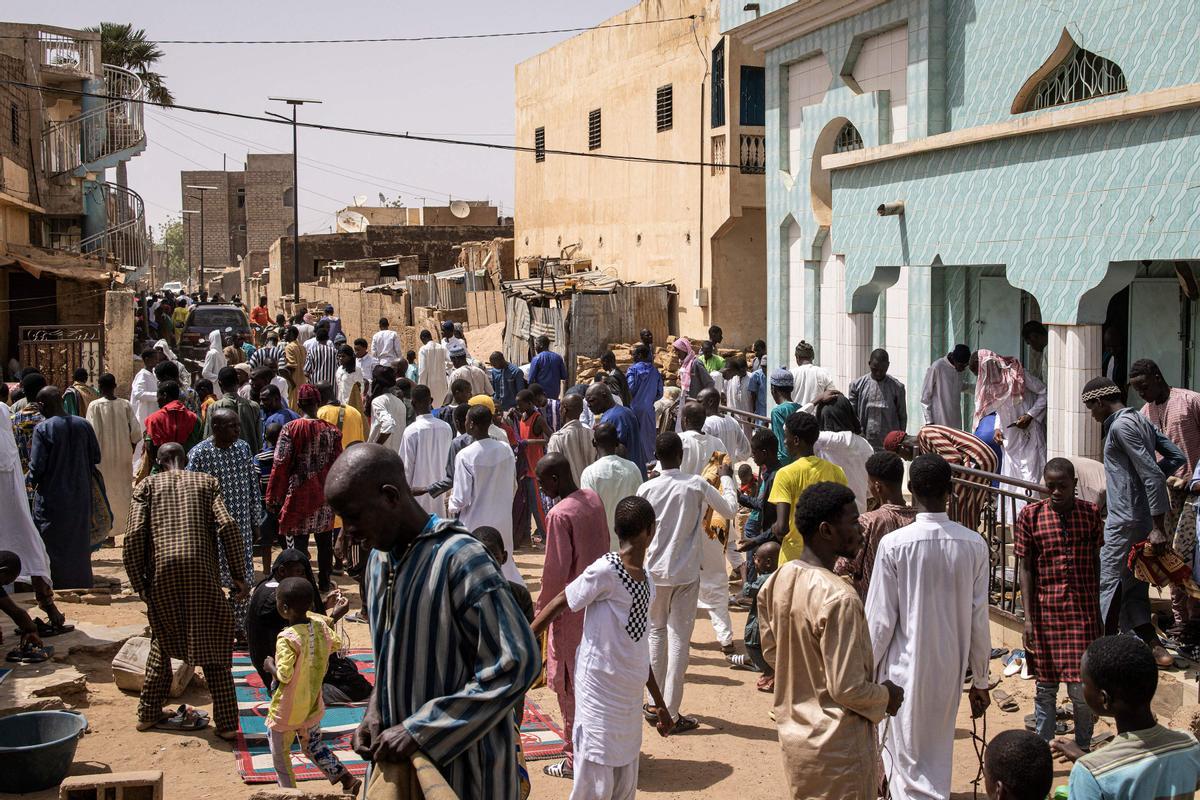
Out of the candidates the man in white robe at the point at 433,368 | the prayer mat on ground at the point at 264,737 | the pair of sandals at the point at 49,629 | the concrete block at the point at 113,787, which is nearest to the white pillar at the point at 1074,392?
the prayer mat on ground at the point at 264,737

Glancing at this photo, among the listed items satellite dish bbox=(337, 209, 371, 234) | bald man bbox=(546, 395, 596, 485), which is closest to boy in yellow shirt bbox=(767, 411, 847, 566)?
bald man bbox=(546, 395, 596, 485)

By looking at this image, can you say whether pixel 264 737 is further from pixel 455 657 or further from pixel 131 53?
pixel 131 53

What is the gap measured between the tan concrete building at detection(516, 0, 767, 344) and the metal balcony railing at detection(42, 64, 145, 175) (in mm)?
10996

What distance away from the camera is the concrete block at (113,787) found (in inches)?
214

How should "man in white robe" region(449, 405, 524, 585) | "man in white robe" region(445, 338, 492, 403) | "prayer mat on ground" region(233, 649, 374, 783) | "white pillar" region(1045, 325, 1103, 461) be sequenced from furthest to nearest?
1. "man in white robe" region(445, 338, 492, 403)
2. "white pillar" region(1045, 325, 1103, 461)
3. "man in white robe" region(449, 405, 524, 585)
4. "prayer mat on ground" region(233, 649, 374, 783)

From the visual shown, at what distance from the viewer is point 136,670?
310 inches

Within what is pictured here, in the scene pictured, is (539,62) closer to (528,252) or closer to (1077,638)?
(528,252)

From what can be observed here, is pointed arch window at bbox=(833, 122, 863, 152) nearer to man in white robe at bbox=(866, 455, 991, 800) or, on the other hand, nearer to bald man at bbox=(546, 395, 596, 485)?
bald man at bbox=(546, 395, 596, 485)

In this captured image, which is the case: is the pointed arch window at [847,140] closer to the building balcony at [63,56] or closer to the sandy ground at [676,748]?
the sandy ground at [676,748]

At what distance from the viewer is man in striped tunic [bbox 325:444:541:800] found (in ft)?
10.3

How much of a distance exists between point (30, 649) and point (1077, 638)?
6528mm

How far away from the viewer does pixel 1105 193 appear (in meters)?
9.98

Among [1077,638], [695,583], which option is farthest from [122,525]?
[1077,638]

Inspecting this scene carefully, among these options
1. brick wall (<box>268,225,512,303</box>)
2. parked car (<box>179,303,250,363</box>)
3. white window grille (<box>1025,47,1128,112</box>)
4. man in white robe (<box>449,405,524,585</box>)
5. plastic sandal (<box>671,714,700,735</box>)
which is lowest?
plastic sandal (<box>671,714,700,735</box>)
